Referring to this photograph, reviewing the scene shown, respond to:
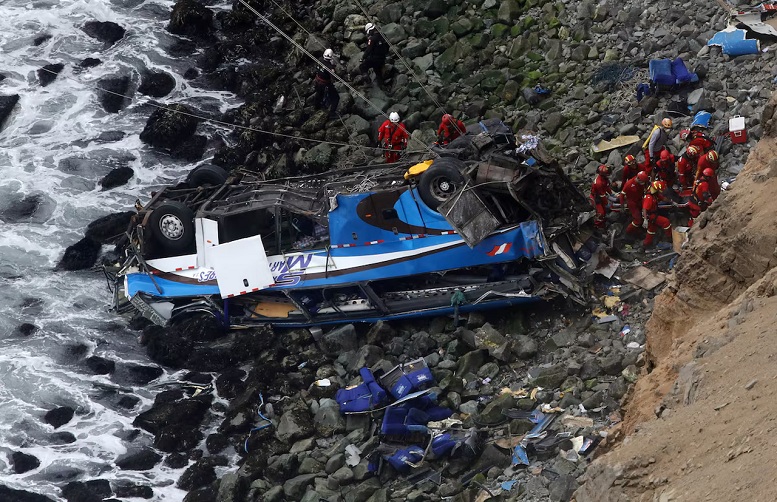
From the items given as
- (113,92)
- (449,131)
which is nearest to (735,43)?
(449,131)

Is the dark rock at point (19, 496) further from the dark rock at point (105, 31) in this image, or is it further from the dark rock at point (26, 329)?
the dark rock at point (105, 31)

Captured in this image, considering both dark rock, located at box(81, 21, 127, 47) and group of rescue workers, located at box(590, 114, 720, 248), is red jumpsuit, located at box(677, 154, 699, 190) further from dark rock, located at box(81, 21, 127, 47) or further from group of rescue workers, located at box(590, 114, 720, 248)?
dark rock, located at box(81, 21, 127, 47)

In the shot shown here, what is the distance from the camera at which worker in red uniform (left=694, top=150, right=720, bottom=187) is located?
13.2 meters

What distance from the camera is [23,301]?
17406 millimetres

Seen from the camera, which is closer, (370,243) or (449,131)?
(370,243)

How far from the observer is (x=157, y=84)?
2225 centimetres

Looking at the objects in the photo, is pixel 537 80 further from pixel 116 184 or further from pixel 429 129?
pixel 116 184

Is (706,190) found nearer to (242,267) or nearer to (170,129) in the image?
(242,267)

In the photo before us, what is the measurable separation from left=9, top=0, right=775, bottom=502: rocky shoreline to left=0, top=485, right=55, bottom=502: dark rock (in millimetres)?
325

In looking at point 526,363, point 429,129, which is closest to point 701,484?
point 526,363

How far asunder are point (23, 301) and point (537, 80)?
988 cm

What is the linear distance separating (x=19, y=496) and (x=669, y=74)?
1137 cm

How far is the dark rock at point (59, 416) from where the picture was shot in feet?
48.4

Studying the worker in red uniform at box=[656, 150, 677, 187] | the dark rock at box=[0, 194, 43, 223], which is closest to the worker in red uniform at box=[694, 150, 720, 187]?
the worker in red uniform at box=[656, 150, 677, 187]
